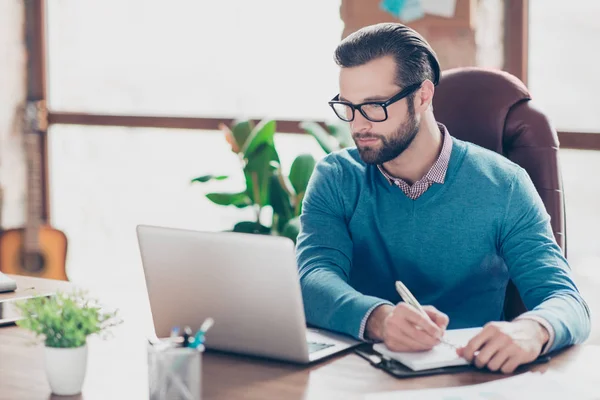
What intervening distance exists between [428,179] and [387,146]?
0.11 meters

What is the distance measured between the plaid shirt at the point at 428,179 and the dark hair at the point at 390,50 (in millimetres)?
168

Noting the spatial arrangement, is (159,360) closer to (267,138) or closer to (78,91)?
(267,138)

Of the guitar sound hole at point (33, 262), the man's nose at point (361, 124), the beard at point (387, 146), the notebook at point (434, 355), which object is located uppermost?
the man's nose at point (361, 124)

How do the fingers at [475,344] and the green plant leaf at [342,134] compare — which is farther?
the green plant leaf at [342,134]

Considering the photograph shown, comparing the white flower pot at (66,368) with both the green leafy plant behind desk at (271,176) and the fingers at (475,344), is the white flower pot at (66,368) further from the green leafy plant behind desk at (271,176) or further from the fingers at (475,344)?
the green leafy plant behind desk at (271,176)

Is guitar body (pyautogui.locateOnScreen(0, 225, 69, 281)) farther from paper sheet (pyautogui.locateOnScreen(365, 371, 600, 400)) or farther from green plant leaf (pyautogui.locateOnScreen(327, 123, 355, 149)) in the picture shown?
paper sheet (pyautogui.locateOnScreen(365, 371, 600, 400))

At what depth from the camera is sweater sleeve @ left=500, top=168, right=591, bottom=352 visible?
1403mm

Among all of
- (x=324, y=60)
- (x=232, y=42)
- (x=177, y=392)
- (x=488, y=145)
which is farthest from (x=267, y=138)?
(x=177, y=392)

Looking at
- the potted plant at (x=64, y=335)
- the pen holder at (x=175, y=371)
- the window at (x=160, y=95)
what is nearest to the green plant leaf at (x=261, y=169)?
the window at (x=160, y=95)

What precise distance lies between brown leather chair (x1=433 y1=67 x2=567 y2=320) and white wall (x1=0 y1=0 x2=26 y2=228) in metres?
2.70

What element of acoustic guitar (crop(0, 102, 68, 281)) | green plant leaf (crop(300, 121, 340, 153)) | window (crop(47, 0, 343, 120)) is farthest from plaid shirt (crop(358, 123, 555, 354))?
acoustic guitar (crop(0, 102, 68, 281))

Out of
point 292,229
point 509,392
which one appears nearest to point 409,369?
point 509,392

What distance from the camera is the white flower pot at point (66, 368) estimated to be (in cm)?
115

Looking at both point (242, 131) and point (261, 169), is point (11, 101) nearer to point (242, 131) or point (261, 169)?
point (242, 131)
